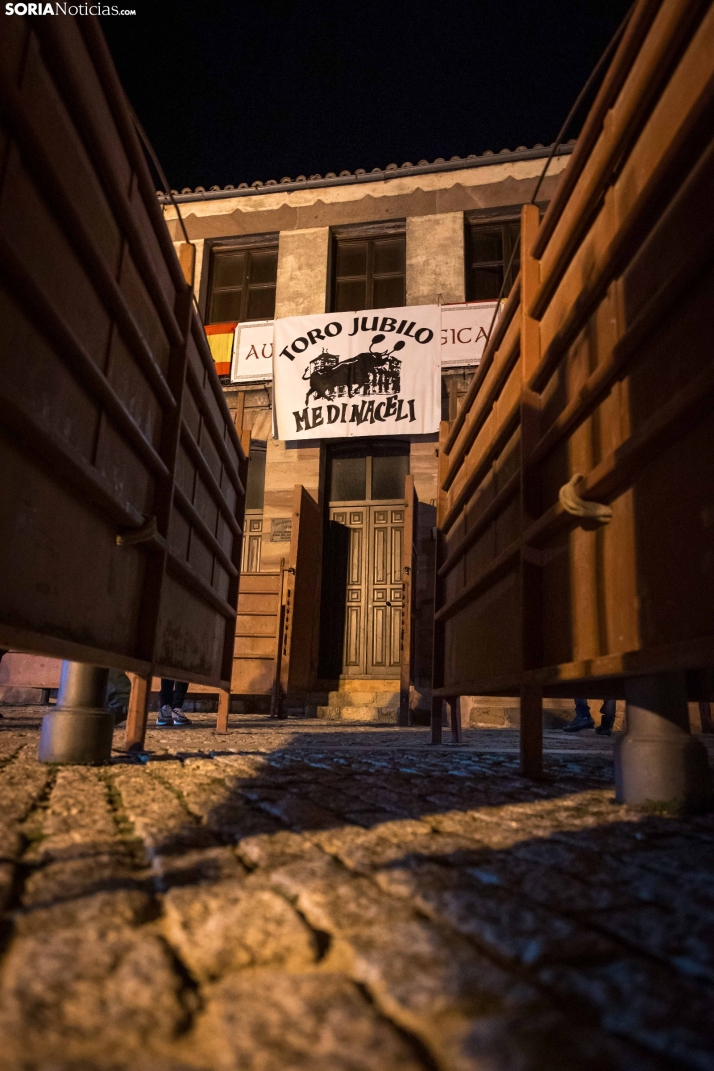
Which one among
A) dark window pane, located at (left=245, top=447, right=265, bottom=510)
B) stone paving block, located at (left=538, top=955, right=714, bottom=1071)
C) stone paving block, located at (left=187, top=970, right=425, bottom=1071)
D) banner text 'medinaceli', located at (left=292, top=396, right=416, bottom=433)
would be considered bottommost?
stone paving block, located at (left=187, top=970, right=425, bottom=1071)

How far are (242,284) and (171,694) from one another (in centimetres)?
835

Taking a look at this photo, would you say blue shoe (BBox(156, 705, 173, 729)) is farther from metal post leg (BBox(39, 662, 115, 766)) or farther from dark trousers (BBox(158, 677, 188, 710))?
metal post leg (BBox(39, 662, 115, 766))

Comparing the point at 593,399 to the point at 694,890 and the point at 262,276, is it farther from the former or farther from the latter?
the point at 262,276

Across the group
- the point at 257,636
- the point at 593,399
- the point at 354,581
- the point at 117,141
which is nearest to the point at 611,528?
the point at 593,399

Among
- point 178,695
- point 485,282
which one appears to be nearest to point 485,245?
point 485,282

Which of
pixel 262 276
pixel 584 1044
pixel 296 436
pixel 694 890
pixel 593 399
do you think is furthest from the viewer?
pixel 262 276

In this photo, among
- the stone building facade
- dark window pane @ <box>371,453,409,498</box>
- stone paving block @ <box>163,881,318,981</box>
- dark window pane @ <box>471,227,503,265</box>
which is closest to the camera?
stone paving block @ <box>163,881,318,981</box>

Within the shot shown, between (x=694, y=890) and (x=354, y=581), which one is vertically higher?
(x=354, y=581)

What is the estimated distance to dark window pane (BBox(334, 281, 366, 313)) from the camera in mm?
11758

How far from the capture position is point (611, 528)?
2.17 metres

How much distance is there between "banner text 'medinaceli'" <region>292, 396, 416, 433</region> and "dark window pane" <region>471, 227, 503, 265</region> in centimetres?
328

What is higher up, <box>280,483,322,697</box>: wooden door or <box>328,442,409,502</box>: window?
<box>328,442,409,502</box>: window

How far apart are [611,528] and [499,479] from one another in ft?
4.85

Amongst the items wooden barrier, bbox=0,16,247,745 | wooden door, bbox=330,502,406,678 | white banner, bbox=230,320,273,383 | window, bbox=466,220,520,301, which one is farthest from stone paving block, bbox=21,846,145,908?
window, bbox=466,220,520,301
